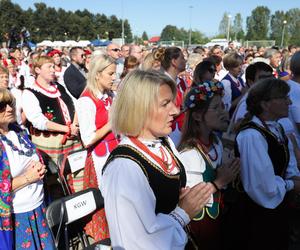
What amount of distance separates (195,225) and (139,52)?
5.27m

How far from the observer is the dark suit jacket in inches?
216

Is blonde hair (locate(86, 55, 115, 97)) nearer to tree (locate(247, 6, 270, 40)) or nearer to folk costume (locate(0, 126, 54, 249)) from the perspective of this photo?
folk costume (locate(0, 126, 54, 249))

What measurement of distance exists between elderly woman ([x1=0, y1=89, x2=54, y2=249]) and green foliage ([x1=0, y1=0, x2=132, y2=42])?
48.6 m

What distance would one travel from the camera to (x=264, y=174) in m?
2.18

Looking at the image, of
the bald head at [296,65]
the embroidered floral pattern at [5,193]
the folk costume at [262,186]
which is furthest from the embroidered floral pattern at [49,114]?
the bald head at [296,65]

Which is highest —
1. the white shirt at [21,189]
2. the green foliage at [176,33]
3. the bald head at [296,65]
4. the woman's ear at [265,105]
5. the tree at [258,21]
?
the tree at [258,21]

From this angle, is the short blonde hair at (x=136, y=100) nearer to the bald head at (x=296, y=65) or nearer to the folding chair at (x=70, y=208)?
the folding chair at (x=70, y=208)

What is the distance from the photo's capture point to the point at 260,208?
7.82 ft

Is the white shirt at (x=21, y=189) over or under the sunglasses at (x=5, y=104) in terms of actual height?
under

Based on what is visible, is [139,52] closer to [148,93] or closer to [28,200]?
[28,200]

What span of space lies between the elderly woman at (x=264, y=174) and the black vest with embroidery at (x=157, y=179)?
0.83m

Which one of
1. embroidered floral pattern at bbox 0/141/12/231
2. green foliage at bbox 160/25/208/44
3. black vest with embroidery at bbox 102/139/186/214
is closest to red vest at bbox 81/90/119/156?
embroidered floral pattern at bbox 0/141/12/231

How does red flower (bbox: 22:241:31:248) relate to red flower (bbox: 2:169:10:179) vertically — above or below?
below

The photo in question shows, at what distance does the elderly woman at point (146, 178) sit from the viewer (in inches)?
54.2
